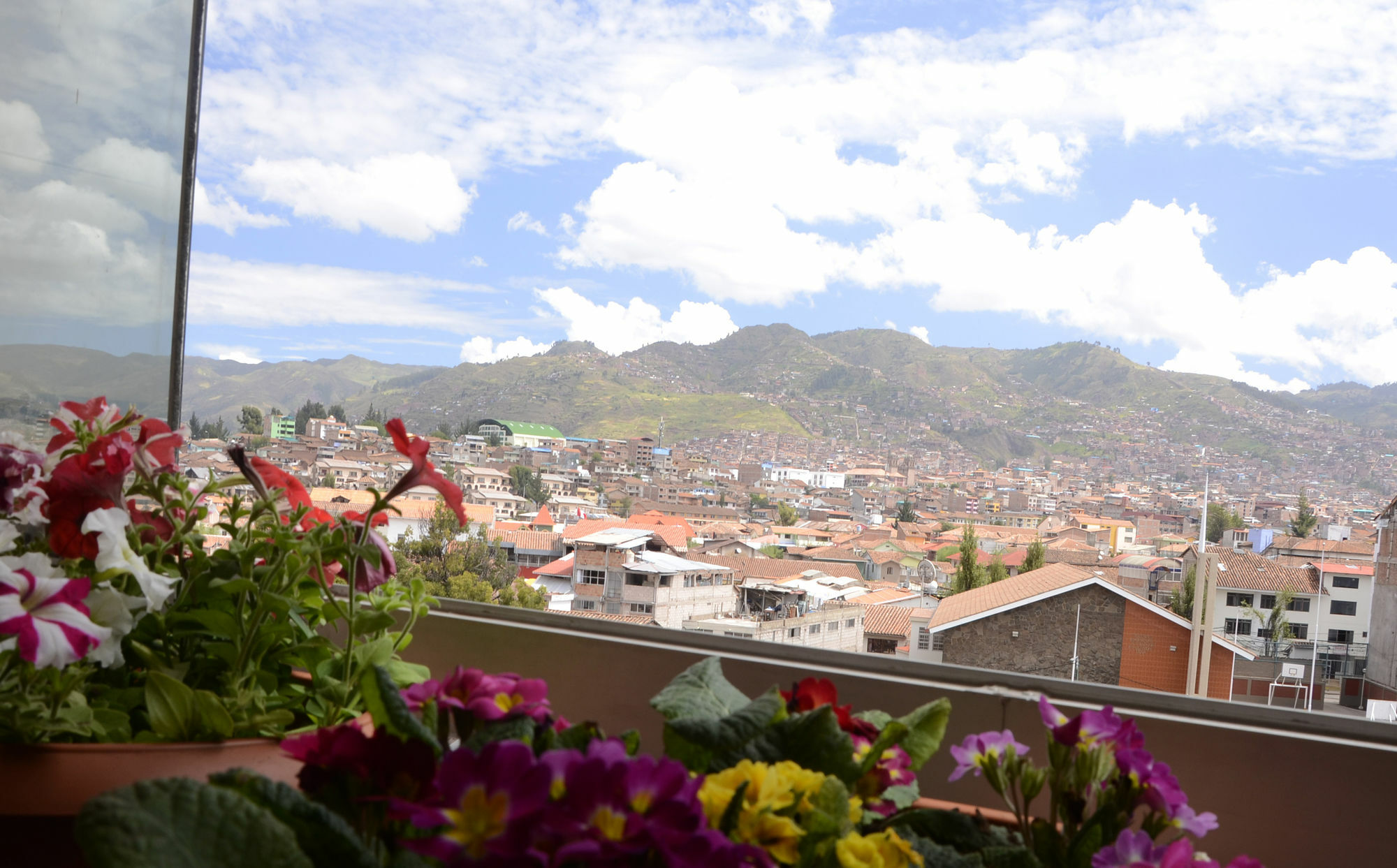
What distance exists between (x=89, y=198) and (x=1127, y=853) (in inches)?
72.5

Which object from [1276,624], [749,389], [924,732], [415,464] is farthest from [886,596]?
[415,464]

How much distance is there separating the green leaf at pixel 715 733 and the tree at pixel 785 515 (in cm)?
111

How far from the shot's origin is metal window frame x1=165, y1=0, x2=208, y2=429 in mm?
1717

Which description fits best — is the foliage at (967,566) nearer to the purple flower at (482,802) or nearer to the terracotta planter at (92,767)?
the terracotta planter at (92,767)

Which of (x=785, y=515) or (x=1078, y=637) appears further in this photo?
(x=785, y=515)

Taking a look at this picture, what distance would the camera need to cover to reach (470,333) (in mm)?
1858

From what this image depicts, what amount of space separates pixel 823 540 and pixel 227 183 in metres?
1.48

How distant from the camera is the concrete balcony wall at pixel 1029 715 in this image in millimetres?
855

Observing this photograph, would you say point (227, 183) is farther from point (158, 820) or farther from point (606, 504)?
point (158, 820)

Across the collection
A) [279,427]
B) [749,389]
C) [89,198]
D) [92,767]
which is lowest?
[92,767]

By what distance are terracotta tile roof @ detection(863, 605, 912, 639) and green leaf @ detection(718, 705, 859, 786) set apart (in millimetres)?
754

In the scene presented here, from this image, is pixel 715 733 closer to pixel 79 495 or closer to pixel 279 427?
pixel 79 495

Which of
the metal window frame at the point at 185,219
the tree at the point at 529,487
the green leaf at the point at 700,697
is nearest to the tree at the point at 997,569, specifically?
the tree at the point at 529,487

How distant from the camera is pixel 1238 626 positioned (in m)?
1.19
